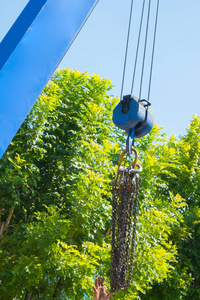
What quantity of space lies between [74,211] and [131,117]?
16.4 feet

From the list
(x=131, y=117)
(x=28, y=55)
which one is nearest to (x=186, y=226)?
(x=131, y=117)

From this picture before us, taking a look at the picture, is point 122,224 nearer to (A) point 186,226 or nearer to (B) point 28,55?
(B) point 28,55

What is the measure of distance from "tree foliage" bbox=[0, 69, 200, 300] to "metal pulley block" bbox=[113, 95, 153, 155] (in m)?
4.40

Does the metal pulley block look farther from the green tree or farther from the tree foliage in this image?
the green tree

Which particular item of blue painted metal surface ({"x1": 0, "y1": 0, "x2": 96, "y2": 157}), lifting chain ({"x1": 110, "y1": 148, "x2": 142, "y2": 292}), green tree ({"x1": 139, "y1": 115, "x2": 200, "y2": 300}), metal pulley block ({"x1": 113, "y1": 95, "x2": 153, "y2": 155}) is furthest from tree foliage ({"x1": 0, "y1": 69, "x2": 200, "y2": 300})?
blue painted metal surface ({"x1": 0, "y1": 0, "x2": 96, "y2": 157})

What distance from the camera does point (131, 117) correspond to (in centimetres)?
266

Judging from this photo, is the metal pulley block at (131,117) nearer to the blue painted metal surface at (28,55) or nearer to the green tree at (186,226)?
the blue painted metal surface at (28,55)

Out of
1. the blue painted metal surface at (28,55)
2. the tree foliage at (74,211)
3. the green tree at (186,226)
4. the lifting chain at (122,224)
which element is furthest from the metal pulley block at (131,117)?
the green tree at (186,226)

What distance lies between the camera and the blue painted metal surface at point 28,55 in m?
1.70

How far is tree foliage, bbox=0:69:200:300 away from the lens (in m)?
7.11

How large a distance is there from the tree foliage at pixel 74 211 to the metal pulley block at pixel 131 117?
4.40 meters

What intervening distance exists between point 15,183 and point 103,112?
106 inches

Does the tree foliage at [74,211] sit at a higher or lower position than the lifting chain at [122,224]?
higher

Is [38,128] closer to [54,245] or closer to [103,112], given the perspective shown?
[103,112]
